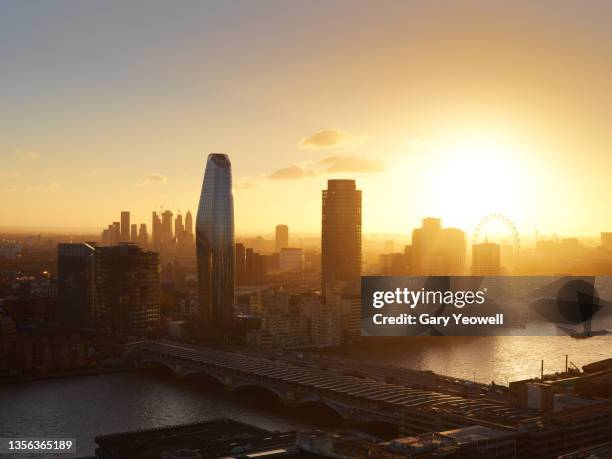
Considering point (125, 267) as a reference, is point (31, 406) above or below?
below

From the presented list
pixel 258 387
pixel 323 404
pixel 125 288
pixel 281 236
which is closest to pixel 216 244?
pixel 125 288

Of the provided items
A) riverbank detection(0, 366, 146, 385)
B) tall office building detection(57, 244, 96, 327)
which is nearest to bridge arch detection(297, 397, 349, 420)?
riverbank detection(0, 366, 146, 385)

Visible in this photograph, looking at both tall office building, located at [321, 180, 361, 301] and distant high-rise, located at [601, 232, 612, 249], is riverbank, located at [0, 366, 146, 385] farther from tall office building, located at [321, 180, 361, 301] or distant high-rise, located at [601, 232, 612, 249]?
distant high-rise, located at [601, 232, 612, 249]

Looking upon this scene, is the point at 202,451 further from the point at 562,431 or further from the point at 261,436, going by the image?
the point at 562,431

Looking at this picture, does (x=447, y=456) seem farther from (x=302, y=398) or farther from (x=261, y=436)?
(x=302, y=398)

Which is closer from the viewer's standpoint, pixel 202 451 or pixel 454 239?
pixel 202 451

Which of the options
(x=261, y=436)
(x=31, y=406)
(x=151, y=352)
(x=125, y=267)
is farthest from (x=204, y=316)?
(x=261, y=436)

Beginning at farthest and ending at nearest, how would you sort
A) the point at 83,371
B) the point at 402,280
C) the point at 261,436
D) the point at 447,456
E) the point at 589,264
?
the point at 589,264 → the point at 402,280 → the point at 83,371 → the point at 261,436 → the point at 447,456

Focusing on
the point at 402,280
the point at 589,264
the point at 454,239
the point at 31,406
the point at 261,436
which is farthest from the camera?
the point at 454,239
